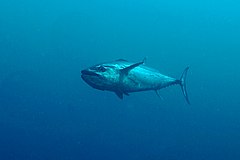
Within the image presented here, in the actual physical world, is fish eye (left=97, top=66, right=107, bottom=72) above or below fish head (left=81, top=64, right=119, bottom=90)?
above

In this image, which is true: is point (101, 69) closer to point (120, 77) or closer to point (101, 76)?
point (101, 76)

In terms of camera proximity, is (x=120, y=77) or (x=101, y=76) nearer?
(x=101, y=76)

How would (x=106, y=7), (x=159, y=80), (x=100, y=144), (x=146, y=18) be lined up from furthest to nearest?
(x=106, y=7), (x=146, y=18), (x=100, y=144), (x=159, y=80)

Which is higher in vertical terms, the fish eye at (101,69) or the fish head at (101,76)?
the fish eye at (101,69)

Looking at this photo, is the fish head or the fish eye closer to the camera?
the fish head

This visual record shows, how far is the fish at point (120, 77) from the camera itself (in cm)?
417

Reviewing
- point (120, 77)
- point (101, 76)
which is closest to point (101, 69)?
point (101, 76)

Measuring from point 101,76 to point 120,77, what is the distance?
31 centimetres

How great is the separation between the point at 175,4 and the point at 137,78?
51.5m

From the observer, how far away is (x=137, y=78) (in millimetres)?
4676

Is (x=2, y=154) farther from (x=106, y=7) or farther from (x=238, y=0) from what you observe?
(x=238, y=0)

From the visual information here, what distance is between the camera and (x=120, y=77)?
4.41 metres

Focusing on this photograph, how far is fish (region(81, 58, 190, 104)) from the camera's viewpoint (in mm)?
4169

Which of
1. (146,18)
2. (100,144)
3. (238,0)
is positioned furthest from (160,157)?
(238,0)
